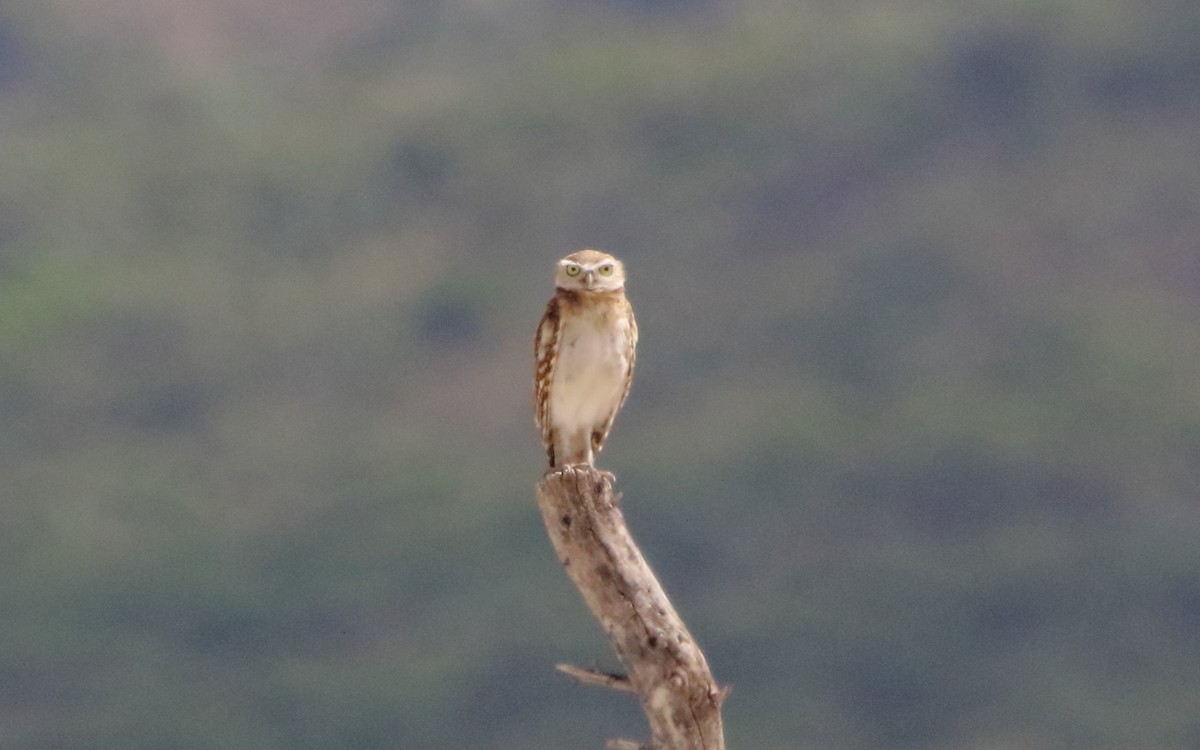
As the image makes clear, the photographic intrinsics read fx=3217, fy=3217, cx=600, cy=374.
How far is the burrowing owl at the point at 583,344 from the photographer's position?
15.8 m

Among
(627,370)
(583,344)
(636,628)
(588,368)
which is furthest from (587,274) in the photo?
(636,628)

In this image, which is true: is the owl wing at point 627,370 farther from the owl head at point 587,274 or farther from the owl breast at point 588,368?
the owl head at point 587,274

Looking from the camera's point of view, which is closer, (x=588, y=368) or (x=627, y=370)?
(x=588, y=368)

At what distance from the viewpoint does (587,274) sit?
15781mm

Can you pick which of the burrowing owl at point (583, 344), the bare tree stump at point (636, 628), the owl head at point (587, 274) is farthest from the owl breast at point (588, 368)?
the bare tree stump at point (636, 628)

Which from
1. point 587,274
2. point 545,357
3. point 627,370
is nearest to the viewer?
point 587,274

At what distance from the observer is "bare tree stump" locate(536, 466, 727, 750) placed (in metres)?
12.3

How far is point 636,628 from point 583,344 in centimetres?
362

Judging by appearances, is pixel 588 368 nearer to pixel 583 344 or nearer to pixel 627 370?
pixel 583 344

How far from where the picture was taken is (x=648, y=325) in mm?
67938

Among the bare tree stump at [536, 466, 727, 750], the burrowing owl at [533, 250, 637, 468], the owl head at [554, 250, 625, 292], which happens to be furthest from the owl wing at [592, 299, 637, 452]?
the bare tree stump at [536, 466, 727, 750]

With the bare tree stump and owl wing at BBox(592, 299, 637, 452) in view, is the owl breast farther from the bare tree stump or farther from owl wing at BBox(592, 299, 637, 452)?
the bare tree stump

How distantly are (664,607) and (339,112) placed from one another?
232ft

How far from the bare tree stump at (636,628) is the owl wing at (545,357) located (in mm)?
3097
